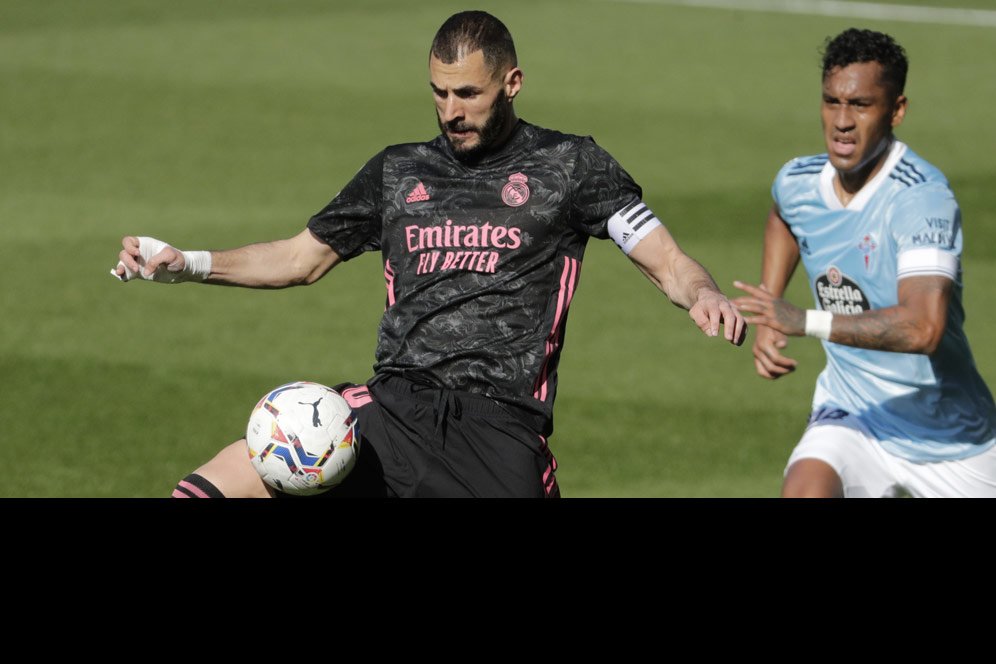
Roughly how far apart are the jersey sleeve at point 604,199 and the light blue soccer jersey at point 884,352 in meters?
1.08

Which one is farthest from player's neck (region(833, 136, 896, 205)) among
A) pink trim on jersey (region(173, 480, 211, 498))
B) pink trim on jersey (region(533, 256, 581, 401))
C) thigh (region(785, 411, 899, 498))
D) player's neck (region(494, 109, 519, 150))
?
pink trim on jersey (region(173, 480, 211, 498))

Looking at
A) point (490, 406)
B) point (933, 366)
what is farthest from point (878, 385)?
point (490, 406)

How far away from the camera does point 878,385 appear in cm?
650

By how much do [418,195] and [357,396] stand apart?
2.70ft

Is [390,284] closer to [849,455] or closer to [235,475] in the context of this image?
[235,475]

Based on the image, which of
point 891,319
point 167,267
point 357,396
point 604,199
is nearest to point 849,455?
point 891,319

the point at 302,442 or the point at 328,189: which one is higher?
the point at 328,189

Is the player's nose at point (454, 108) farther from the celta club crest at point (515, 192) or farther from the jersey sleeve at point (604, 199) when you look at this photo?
the jersey sleeve at point (604, 199)

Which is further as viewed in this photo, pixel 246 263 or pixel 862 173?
pixel 862 173

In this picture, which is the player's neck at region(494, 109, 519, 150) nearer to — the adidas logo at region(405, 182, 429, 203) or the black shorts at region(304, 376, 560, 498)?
the adidas logo at region(405, 182, 429, 203)

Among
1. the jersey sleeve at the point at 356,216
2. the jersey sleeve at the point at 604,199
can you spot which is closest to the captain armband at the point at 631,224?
the jersey sleeve at the point at 604,199

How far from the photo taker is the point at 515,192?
5.88 metres
